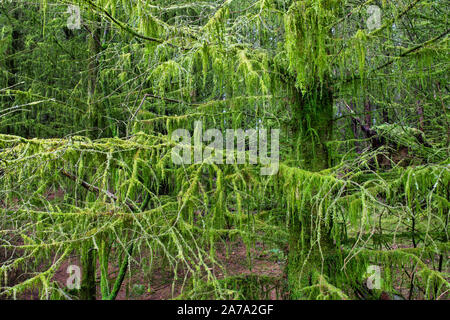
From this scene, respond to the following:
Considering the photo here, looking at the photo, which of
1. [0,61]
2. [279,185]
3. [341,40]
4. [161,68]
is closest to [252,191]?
[279,185]

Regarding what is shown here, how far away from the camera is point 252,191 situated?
2314 mm

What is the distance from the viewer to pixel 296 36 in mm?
2314

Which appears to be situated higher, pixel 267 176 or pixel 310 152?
pixel 310 152

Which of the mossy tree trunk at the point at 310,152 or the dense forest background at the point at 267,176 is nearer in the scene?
the dense forest background at the point at 267,176

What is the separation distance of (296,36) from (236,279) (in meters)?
2.18

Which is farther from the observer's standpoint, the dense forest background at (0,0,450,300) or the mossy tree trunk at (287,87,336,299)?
the mossy tree trunk at (287,87,336,299)

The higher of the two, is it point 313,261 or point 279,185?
point 279,185

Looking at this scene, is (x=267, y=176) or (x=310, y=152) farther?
(x=310, y=152)
